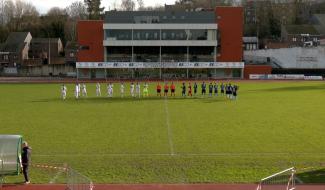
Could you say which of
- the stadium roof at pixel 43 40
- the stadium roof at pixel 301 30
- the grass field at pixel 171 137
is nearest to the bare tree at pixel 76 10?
the stadium roof at pixel 43 40

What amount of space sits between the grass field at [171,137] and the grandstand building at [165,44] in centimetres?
3480

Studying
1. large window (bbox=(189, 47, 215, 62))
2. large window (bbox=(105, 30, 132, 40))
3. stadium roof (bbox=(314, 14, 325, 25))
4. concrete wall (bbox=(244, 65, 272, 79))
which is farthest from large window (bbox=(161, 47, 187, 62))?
stadium roof (bbox=(314, 14, 325, 25))

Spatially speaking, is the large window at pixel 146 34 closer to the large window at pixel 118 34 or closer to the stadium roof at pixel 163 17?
the large window at pixel 118 34

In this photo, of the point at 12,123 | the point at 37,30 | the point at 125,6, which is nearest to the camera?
the point at 12,123

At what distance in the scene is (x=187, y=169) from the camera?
674 inches

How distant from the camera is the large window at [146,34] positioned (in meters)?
74.6

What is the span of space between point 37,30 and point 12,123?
290 ft

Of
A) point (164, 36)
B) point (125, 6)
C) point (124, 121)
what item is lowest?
point (124, 121)

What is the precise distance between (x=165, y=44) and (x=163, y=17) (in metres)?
4.60

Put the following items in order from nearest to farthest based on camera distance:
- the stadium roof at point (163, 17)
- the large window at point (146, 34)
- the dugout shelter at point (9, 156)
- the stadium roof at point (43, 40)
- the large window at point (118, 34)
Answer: the dugout shelter at point (9, 156) < the large window at point (118, 34) < the large window at point (146, 34) < the stadium roof at point (163, 17) < the stadium roof at point (43, 40)

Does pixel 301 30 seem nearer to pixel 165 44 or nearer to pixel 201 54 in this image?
pixel 201 54

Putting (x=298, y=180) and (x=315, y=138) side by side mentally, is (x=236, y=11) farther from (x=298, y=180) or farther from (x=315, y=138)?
(x=298, y=180)

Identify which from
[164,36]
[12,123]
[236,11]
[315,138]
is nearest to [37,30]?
[164,36]

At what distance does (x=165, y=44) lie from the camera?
7419cm
